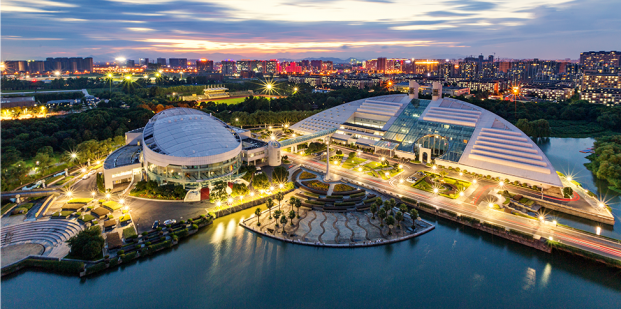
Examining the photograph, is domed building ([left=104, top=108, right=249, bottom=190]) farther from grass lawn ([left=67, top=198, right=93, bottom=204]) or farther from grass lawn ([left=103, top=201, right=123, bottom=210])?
grass lawn ([left=103, top=201, right=123, bottom=210])

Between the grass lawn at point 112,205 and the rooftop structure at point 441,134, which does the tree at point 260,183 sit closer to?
the grass lawn at point 112,205

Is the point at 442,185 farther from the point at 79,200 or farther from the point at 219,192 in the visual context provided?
the point at 79,200

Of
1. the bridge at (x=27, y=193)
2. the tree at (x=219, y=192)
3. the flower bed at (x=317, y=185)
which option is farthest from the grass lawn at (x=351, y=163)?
the bridge at (x=27, y=193)

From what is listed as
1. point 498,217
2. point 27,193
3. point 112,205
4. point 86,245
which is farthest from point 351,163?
point 27,193

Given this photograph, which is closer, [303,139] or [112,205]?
[112,205]

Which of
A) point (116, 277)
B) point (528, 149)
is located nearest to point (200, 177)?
point (116, 277)

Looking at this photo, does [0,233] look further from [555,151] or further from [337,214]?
[555,151]
